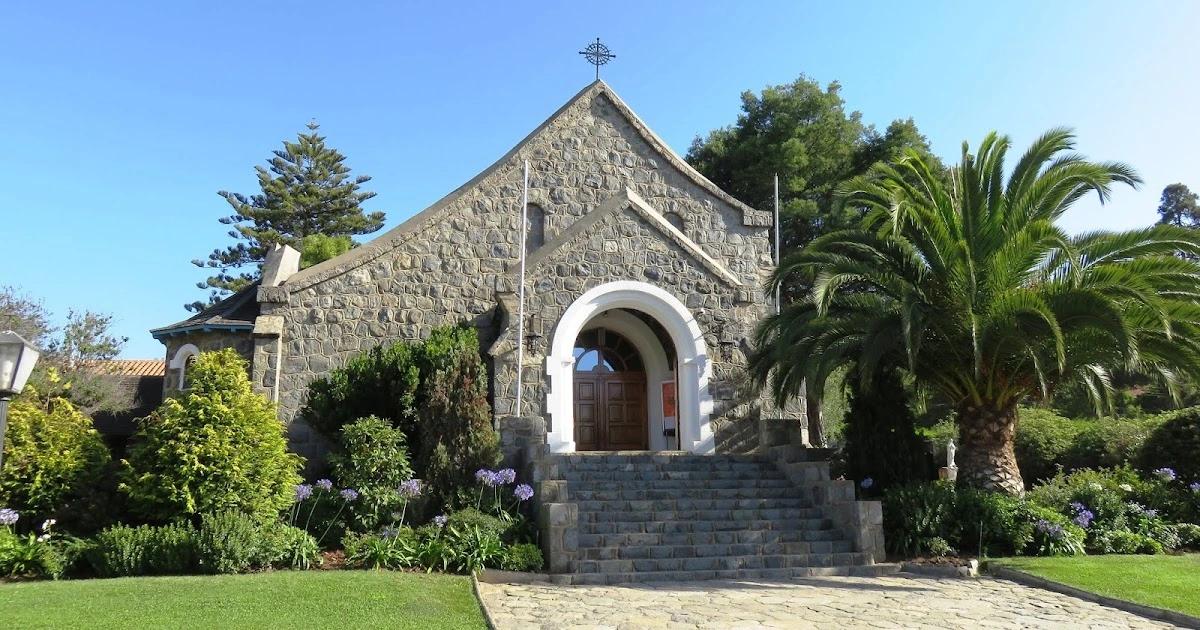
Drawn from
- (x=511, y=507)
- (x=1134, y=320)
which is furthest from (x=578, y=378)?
(x=1134, y=320)

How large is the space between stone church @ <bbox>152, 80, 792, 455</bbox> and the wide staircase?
1336 mm

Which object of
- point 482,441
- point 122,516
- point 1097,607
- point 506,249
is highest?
point 506,249

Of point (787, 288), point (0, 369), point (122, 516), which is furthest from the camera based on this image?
point (787, 288)

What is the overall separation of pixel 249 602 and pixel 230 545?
8.17ft

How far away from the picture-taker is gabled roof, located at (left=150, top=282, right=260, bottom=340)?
1686cm

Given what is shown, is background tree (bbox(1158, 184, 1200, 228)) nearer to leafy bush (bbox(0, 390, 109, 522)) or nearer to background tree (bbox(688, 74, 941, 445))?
background tree (bbox(688, 74, 941, 445))

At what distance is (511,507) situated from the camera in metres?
13.1

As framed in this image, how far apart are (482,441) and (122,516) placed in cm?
518

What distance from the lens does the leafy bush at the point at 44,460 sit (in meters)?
12.2

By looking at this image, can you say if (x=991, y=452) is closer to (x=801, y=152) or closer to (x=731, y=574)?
(x=731, y=574)

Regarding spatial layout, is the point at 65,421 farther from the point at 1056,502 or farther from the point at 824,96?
the point at 824,96

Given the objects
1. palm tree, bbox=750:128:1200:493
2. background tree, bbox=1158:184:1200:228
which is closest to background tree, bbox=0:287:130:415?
palm tree, bbox=750:128:1200:493

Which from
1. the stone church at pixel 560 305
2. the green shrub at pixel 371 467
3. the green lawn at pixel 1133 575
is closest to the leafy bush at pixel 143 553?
the green shrub at pixel 371 467

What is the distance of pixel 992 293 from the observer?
1359 centimetres
